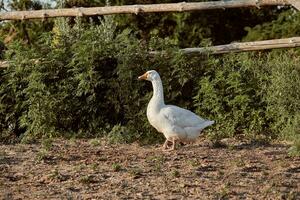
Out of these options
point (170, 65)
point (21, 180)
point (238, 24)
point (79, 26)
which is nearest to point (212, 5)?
point (170, 65)

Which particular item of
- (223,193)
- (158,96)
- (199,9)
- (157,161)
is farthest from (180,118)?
(199,9)

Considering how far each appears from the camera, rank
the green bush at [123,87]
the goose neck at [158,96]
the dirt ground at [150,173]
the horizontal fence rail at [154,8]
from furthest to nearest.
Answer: the horizontal fence rail at [154,8] < the green bush at [123,87] < the goose neck at [158,96] < the dirt ground at [150,173]

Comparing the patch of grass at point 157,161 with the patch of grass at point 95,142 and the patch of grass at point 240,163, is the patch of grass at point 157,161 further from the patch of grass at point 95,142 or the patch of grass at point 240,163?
the patch of grass at point 95,142

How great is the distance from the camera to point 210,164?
795cm

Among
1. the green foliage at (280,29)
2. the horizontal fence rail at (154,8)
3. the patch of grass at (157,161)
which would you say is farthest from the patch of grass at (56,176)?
the green foliage at (280,29)

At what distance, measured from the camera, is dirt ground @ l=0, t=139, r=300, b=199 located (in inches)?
276

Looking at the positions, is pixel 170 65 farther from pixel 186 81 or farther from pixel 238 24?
pixel 238 24

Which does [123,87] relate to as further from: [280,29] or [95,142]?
[280,29]

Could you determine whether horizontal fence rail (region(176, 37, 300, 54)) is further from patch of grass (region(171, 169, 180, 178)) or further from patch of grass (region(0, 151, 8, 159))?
patch of grass (region(171, 169, 180, 178))

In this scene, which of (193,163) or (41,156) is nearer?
(193,163)

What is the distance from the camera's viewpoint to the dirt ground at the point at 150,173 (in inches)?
276

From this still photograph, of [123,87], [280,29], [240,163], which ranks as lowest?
[240,163]

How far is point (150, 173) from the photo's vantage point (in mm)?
7617

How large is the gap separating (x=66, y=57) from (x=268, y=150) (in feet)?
11.1
